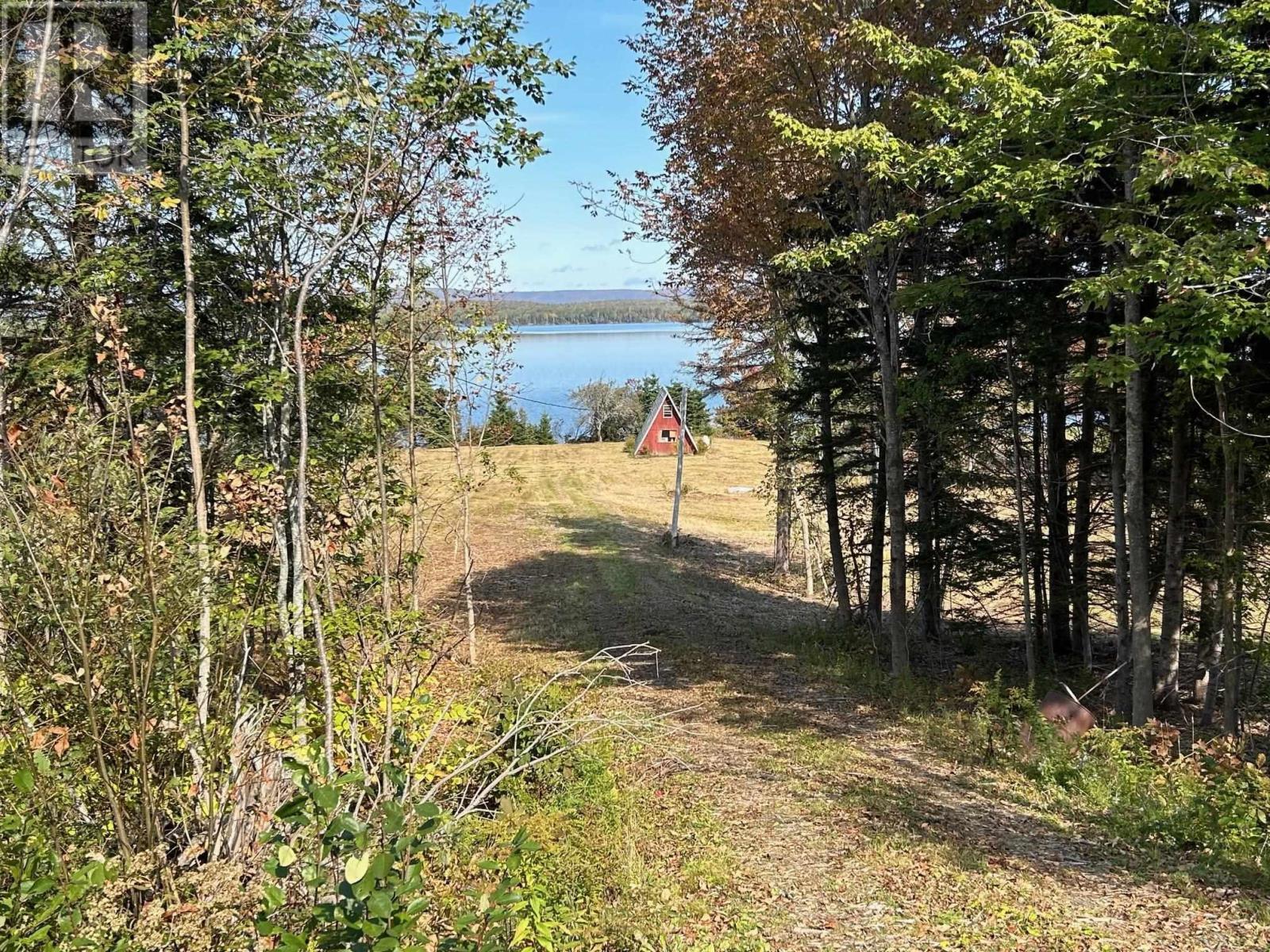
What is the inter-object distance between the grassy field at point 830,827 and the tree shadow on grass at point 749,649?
4 cm

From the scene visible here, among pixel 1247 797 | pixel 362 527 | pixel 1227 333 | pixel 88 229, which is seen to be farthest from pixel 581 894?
pixel 88 229

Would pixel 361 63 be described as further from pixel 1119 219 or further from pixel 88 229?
pixel 1119 219

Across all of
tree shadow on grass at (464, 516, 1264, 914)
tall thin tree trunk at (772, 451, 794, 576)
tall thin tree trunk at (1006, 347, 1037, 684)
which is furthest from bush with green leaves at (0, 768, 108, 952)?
tall thin tree trunk at (772, 451, 794, 576)

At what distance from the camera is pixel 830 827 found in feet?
20.6

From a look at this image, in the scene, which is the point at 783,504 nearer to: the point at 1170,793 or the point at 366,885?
the point at 1170,793

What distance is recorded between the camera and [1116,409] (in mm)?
9055

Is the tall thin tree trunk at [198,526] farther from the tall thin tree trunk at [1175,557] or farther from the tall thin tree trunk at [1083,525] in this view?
the tall thin tree trunk at [1083,525]

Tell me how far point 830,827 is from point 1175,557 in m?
5.48

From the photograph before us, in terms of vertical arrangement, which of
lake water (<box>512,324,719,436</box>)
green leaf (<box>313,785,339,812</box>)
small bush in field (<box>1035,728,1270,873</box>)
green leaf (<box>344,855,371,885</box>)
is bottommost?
small bush in field (<box>1035,728,1270,873</box>)

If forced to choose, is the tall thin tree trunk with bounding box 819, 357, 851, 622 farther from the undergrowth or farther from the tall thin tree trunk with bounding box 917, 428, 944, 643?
the undergrowth

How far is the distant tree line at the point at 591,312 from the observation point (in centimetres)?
1119

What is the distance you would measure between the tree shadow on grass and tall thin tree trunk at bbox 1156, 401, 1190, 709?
11.0ft

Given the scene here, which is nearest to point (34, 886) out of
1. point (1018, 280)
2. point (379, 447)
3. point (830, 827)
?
point (379, 447)

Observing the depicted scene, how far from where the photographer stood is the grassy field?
4.84m
